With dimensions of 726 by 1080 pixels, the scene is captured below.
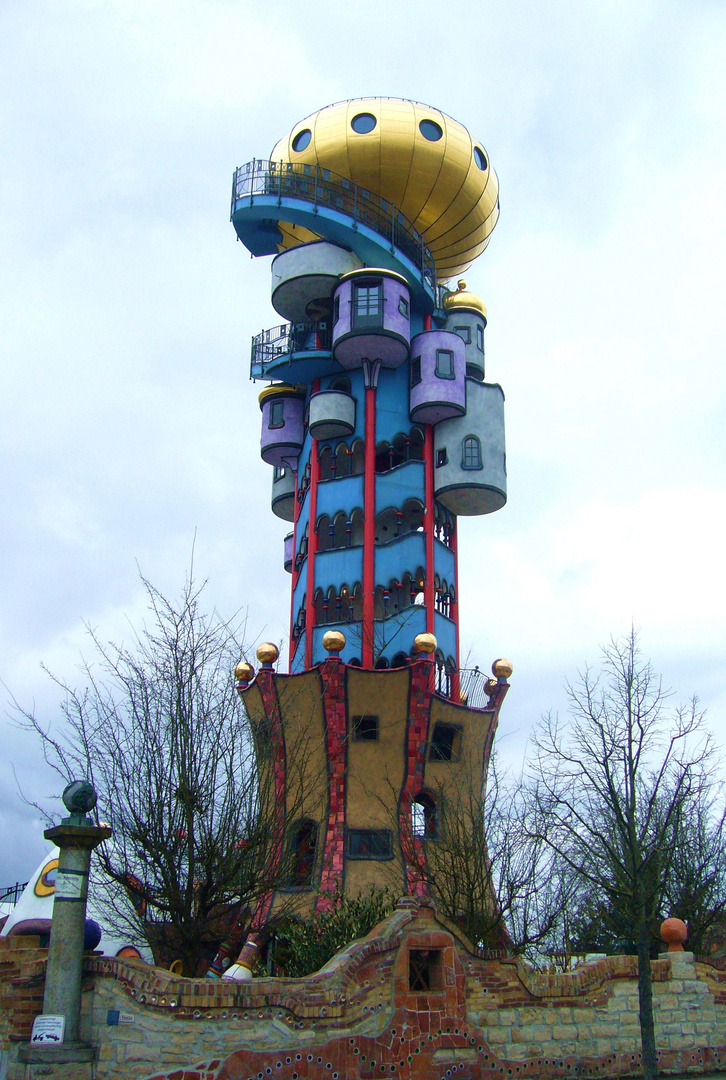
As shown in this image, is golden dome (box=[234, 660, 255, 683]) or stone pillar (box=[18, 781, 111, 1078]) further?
golden dome (box=[234, 660, 255, 683])

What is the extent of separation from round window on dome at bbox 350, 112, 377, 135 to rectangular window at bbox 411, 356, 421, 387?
733 centimetres

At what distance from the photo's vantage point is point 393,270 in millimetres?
30984

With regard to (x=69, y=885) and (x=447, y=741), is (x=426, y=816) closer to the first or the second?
(x=447, y=741)

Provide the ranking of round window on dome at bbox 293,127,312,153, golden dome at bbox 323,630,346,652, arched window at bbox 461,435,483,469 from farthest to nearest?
1. round window on dome at bbox 293,127,312,153
2. arched window at bbox 461,435,483,469
3. golden dome at bbox 323,630,346,652

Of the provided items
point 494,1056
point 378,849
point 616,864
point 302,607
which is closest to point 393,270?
point 302,607

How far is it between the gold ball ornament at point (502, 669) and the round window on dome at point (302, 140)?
17094 millimetres

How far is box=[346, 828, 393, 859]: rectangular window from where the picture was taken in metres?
25.0

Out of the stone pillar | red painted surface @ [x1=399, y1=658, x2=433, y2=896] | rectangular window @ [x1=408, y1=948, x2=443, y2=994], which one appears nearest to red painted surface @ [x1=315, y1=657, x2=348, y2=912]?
red painted surface @ [x1=399, y1=658, x2=433, y2=896]

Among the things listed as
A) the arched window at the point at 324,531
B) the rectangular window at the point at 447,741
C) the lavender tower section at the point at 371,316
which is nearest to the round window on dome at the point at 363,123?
the lavender tower section at the point at 371,316

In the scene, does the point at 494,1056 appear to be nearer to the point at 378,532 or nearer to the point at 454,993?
the point at 454,993

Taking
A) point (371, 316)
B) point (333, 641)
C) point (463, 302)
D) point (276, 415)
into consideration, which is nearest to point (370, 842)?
point (333, 641)

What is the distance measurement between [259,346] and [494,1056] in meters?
23.8

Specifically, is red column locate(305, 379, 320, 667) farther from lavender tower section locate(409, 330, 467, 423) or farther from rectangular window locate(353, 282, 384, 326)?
rectangular window locate(353, 282, 384, 326)

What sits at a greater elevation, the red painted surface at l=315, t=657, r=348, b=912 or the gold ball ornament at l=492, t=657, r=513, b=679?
the gold ball ornament at l=492, t=657, r=513, b=679
